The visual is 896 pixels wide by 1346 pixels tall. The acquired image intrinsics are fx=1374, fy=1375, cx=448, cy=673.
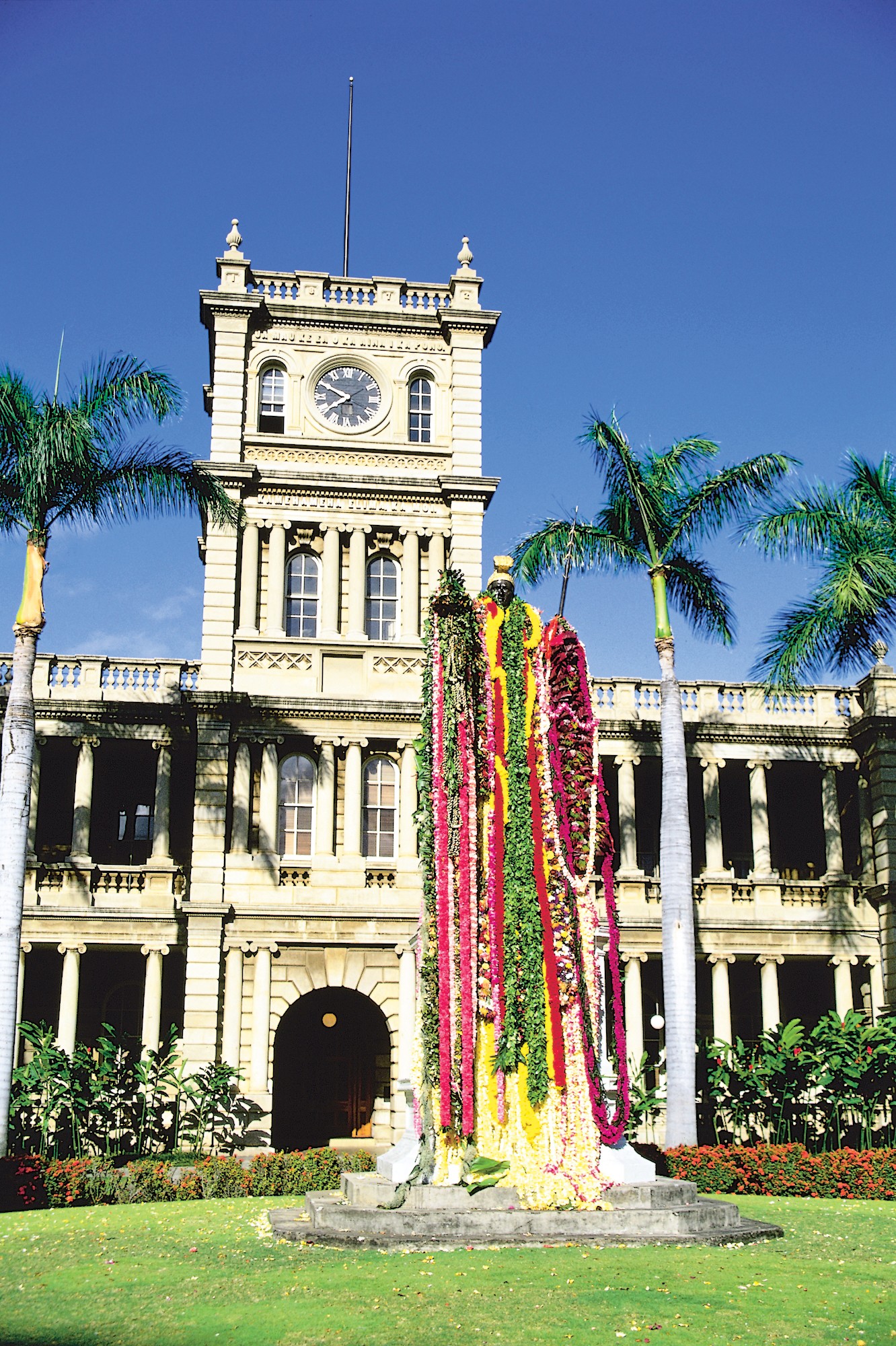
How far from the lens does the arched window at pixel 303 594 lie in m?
29.5

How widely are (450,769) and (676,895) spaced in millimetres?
8710

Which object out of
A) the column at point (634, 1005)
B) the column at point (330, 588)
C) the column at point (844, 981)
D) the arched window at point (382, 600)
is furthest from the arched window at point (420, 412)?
the column at point (844, 981)

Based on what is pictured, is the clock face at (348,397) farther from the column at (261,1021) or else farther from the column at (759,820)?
the column at (261,1021)

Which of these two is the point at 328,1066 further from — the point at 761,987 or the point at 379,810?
the point at 761,987

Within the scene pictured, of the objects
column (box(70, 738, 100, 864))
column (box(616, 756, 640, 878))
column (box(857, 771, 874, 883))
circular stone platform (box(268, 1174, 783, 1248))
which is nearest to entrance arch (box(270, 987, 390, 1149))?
column (box(70, 738, 100, 864))

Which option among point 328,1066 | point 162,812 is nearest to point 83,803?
point 162,812

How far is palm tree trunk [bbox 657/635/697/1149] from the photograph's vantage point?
21609 millimetres

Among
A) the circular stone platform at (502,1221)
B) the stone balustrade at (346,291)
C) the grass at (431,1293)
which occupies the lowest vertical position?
the grass at (431,1293)

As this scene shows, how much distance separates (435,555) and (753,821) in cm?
906

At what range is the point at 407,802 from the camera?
28.1 metres

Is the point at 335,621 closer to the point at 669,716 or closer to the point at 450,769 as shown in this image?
the point at 669,716

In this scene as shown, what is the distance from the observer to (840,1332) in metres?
10.2

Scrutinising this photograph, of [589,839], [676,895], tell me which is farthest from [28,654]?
[676,895]

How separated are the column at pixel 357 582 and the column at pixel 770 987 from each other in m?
10.9
